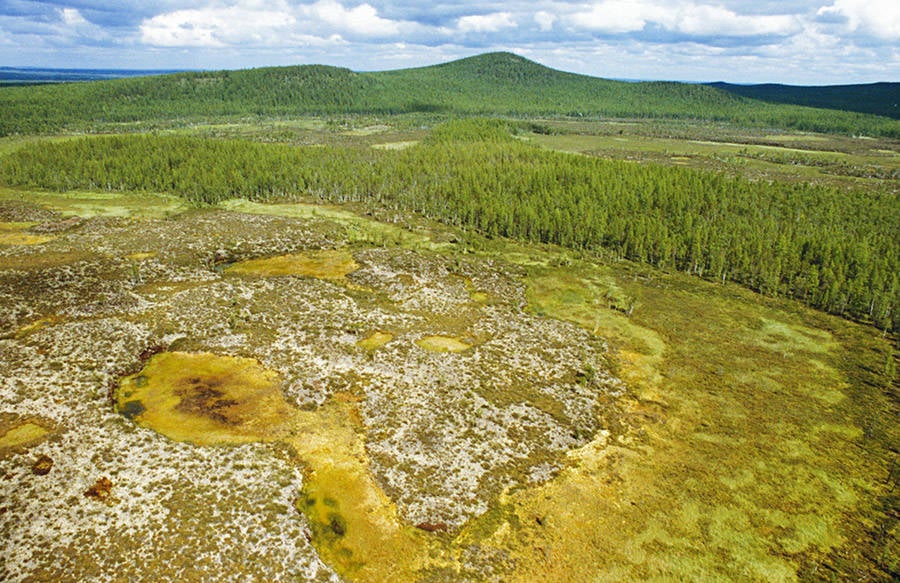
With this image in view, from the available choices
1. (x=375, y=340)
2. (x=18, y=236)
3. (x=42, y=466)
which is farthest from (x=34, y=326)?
(x=18, y=236)

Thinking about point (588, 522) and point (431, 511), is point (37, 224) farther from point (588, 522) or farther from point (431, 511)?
point (588, 522)

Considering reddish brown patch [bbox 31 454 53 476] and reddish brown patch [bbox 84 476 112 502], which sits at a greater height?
reddish brown patch [bbox 31 454 53 476]

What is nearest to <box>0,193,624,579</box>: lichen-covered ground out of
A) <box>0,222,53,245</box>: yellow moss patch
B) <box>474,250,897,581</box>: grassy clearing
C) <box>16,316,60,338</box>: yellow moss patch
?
<box>16,316,60,338</box>: yellow moss patch

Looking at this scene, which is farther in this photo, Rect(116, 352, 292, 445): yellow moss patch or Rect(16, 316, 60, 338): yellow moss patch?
Rect(16, 316, 60, 338): yellow moss patch

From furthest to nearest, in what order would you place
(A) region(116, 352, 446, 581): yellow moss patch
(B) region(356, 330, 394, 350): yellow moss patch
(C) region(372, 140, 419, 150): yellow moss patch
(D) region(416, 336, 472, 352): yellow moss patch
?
1. (C) region(372, 140, 419, 150): yellow moss patch
2. (D) region(416, 336, 472, 352): yellow moss patch
3. (B) region(356, 330, 394, 350): yellow moss patch
4. (A) region(116, 352, 446, 581): yellow moss patch

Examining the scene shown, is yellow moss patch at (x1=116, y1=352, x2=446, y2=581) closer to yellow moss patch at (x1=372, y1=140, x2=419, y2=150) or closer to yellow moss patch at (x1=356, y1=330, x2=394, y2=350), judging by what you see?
yellow moss patch at (x1=356, y1=330, x2=394, y2=350)

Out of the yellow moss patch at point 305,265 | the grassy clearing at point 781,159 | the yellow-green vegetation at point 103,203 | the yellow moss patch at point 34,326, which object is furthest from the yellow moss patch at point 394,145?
the yellow moss patch at point 34,326

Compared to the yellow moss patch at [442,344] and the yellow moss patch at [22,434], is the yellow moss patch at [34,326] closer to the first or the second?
the yellow moss patch at [22,434]
